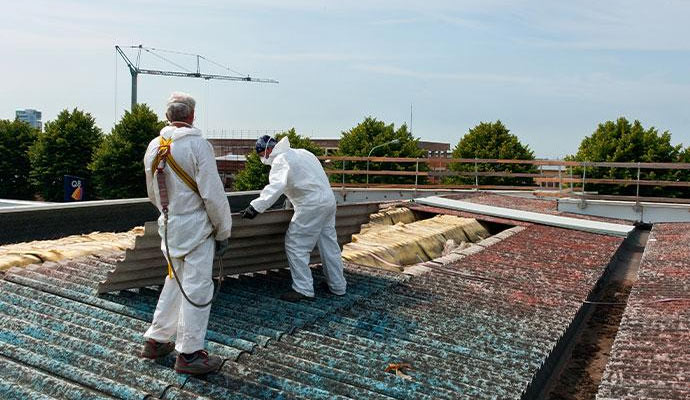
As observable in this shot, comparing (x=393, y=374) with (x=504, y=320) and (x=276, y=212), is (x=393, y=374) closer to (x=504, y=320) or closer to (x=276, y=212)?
(x=504, y=320)

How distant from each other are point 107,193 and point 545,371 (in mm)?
27272

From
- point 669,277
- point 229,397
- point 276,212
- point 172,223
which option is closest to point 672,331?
point 669,277

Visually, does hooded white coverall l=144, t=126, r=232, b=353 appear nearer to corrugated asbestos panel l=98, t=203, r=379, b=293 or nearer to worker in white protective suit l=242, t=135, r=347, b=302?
corrugated asbestos panel l=98, t=203, r=379, b=293

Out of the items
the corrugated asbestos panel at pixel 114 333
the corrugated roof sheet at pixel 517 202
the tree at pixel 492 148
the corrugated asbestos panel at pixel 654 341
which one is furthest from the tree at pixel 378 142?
the corrugated asbestos panel at pixel 114 333

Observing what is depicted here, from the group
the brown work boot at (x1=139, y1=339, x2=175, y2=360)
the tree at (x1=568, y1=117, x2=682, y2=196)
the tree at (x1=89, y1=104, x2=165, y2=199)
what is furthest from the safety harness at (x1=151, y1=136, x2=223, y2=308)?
the tree at (x1=89, y1=104, x2=165, y2=199)

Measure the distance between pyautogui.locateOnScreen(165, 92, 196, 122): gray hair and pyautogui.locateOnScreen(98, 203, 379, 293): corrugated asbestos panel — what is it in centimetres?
105

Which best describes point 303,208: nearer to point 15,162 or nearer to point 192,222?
point 192,222

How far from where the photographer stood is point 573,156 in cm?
2966

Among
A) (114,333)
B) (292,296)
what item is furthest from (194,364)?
(292,296)

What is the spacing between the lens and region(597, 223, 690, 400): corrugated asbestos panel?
4.17m

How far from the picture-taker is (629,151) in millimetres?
27047

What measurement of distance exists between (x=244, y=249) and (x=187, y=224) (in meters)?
1.78

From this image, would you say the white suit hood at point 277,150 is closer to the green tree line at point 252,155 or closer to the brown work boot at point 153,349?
the brown work boot at point 153,349

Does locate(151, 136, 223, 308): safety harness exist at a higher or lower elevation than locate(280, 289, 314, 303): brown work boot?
higher
